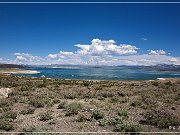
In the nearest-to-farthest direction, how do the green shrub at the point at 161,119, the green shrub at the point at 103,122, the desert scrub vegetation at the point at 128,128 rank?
1. the desert scrub vegetation at the point at 128,128
2. the green shrub at the point at 161,119
3. the green shrub at the point at 103,122

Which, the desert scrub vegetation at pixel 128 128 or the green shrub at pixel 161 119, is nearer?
the desert scrub vegetation at pixel 128 128

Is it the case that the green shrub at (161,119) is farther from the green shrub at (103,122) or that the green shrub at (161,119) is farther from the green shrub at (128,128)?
the green shrub at (103,122)

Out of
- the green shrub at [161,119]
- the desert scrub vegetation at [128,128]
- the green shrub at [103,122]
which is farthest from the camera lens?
the green shrub at [103,122]

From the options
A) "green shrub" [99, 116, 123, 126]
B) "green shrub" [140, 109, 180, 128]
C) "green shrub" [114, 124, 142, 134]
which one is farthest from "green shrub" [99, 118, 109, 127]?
"green shrub" [140, 109, 180, 128]

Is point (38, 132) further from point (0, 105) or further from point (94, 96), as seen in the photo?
point (94, 96)

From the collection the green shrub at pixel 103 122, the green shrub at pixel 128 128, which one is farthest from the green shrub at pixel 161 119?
the green shrub at pixel 103 122

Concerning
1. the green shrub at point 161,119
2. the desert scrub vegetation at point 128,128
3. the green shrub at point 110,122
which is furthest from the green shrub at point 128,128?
the green shrub at point 161,119

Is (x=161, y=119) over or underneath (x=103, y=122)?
over

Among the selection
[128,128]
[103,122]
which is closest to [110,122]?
[103,122]

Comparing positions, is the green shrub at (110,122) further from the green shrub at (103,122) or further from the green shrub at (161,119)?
the green shrub at (161,119)

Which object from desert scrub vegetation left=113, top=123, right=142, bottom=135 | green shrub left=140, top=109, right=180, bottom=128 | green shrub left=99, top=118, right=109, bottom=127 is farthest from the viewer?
green shrub left=99, top=118, right=109, bottom=127

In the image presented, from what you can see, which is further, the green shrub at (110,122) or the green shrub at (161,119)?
the green shrub at (110,122)

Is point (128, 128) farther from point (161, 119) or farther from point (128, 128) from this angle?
point (161, 119)

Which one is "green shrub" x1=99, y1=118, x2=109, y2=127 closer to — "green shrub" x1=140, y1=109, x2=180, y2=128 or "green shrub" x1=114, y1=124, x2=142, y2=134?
"green shrub" x1=114, y1=124, x2=142, y2=134
